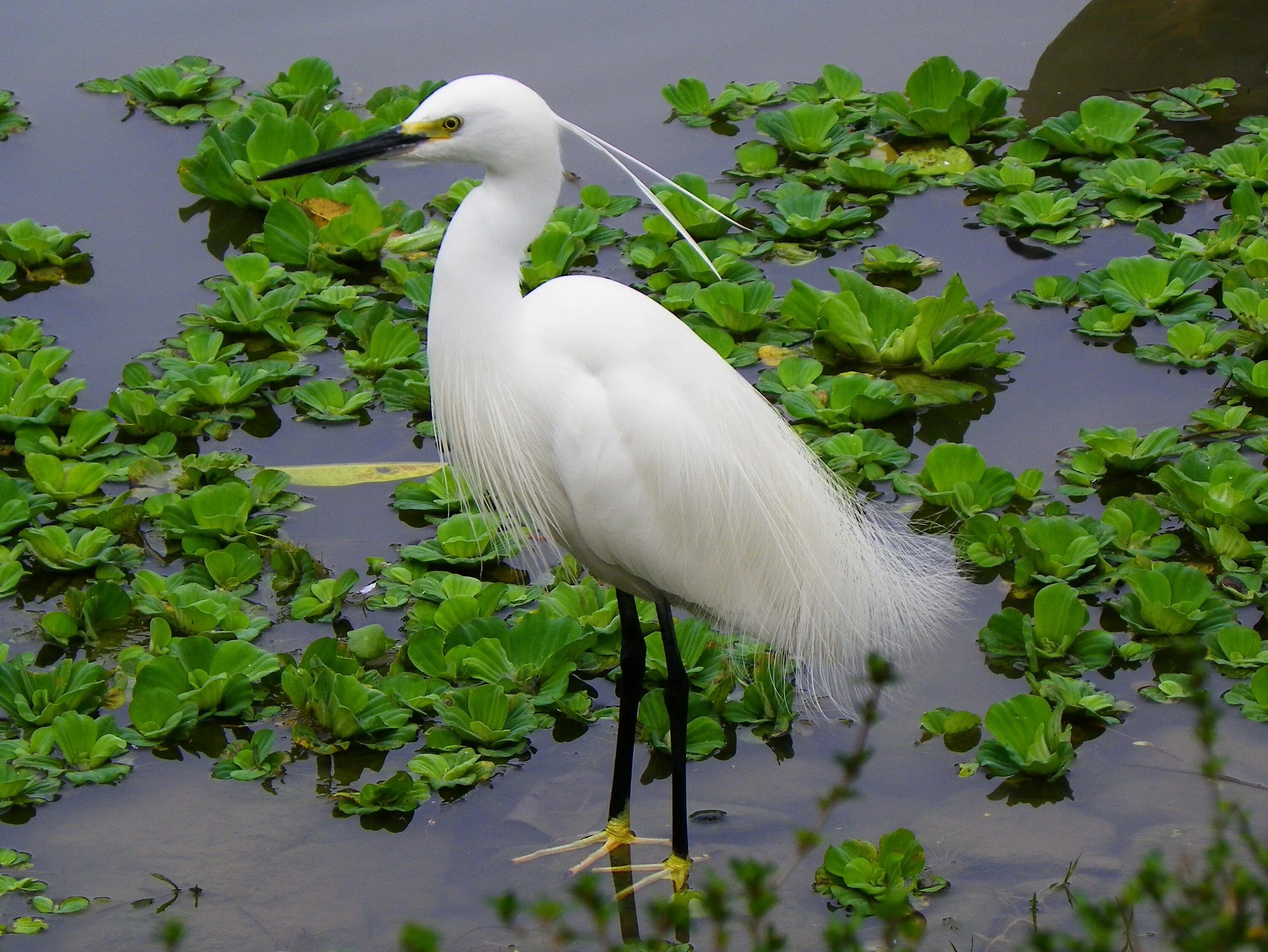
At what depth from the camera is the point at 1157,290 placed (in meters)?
4.43

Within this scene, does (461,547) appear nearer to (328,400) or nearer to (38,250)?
(328,400)

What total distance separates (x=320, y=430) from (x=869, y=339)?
5.26 ft

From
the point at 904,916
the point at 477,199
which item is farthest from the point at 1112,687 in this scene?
the point at 477,199

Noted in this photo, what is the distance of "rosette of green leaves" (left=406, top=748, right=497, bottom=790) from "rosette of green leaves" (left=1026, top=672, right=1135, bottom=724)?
1203 millimetres

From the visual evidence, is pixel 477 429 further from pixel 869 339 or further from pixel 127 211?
pixel 127 211

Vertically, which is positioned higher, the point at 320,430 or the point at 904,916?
the point at 320,430

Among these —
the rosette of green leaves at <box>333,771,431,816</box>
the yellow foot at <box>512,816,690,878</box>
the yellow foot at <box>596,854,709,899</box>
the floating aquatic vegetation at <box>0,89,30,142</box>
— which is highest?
the floating aquatic vegetation at <box>0,89,30,142</box>

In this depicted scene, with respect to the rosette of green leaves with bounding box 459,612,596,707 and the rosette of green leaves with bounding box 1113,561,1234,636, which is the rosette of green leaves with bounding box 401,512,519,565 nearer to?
the rosette of green leaves with bounding box 459,612,596,707

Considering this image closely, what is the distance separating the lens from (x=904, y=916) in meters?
2.33

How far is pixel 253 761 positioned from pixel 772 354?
6.67 ft

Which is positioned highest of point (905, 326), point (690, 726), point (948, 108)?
point (948, 108)

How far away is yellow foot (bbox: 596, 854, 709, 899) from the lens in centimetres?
293

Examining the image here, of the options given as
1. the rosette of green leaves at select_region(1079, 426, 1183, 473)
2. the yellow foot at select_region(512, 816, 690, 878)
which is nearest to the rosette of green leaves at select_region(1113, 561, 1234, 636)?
the rosette of green leaves at select_region(1079, 426, 1183, 473)

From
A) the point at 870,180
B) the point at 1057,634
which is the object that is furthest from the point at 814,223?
the point at 1057,634
